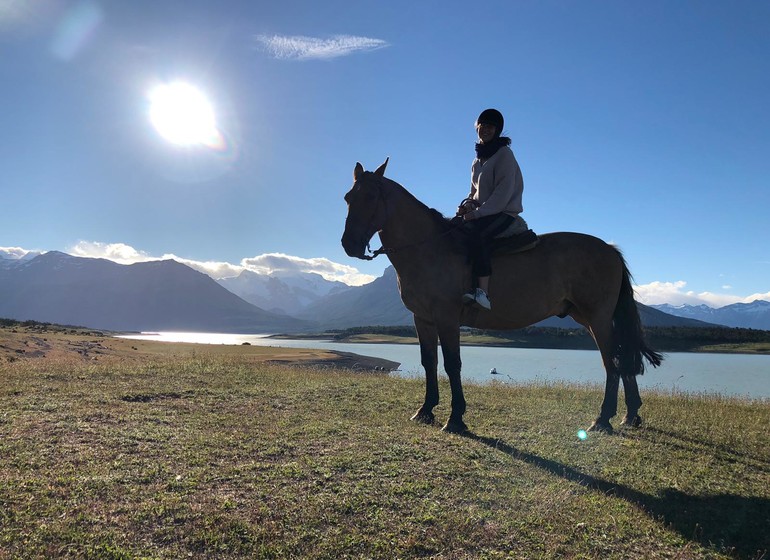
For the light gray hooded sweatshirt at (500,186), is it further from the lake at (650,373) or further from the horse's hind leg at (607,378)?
the lake at (650,373)

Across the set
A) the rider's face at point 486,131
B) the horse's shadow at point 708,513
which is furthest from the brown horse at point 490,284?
the horse's shadow at point 708,513

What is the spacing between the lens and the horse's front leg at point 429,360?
681 cm

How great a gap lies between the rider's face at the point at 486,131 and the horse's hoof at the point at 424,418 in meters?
4.28

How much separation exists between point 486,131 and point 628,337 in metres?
4.07

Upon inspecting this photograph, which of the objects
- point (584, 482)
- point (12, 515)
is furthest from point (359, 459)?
point (12, 515)

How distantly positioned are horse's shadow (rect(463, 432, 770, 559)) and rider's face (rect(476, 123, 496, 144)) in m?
4.62

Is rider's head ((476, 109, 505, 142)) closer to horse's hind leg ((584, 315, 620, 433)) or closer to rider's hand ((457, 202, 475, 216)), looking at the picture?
rider's hand ((457, 202, 475, 216))

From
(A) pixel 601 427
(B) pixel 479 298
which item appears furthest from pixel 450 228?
(A) pixel 601 427

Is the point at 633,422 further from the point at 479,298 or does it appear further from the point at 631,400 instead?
the point at 479,298

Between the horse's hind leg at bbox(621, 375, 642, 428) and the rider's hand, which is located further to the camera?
the horse's hind leg at bbox(621, 375, 642, 428)

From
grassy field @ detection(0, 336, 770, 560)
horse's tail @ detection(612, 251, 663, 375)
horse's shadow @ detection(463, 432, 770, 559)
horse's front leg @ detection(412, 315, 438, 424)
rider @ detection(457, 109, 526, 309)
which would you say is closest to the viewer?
grassy field @ detection(0, 336, 770, 560)

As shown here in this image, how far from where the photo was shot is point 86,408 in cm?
597

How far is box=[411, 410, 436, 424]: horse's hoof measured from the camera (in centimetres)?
665

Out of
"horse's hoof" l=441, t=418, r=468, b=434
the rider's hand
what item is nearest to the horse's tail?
the rider's hand
